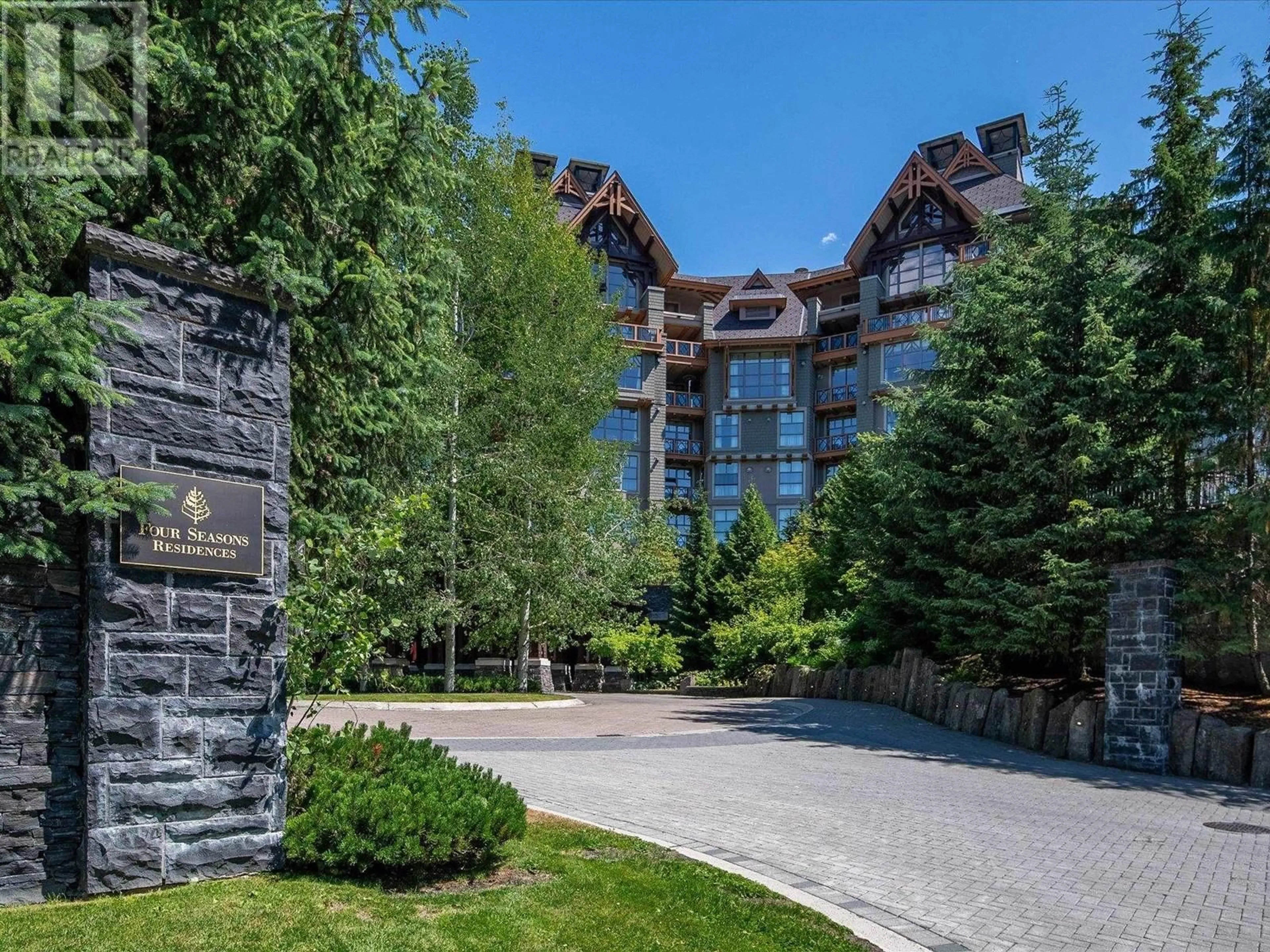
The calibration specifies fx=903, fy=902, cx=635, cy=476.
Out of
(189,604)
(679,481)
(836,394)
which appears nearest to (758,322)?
(836,394)

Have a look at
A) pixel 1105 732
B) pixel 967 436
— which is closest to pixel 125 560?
pixel 1105 732

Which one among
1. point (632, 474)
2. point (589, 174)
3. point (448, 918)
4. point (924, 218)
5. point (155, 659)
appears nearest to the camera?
point (448, 918)

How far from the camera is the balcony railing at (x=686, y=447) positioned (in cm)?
4644

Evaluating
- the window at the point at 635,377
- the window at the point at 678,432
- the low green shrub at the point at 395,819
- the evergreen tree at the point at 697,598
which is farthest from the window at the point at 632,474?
the low green shrub at the point at 395,819

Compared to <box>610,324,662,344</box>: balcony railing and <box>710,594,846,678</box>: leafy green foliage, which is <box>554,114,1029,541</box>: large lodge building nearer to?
<box>610,324,662,344</box>: balcony railing

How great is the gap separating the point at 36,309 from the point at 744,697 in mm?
23517

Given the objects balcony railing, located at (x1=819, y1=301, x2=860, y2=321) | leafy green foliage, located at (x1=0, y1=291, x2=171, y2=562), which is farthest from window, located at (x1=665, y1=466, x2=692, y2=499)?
leafy green foliage, located at (x1=0, y1=291, x2=171, y2=562)

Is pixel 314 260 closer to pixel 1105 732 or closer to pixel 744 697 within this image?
pixel 1105 732

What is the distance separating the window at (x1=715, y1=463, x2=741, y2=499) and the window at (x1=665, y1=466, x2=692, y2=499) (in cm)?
148

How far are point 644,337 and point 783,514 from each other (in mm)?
11215

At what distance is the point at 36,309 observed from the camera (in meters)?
4.94

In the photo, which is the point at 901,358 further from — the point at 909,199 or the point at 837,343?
the point at 909,199

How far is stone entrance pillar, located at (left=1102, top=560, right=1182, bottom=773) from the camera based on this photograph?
12688 millimetres

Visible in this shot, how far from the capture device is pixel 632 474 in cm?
4412
